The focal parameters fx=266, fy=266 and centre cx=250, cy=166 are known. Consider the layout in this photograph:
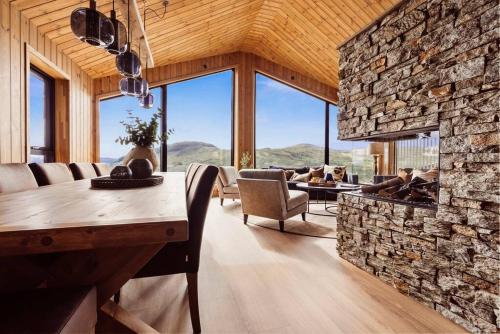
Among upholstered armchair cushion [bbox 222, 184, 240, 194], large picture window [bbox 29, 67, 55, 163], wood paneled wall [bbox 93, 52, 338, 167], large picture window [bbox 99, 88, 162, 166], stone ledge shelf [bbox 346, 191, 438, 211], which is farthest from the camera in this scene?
wood paneled wall [bbox 93, 52, 338, 167]

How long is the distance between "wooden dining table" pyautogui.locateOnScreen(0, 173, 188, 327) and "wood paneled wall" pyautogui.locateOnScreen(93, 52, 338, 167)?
5.62 meters

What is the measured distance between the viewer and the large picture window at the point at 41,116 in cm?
380

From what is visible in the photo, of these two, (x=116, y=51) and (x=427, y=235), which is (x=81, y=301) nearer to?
(x=116, y=51)

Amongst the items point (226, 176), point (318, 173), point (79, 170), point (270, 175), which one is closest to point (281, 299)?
point (270, 175)

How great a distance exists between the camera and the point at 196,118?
7.06 m

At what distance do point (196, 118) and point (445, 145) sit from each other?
613 cm

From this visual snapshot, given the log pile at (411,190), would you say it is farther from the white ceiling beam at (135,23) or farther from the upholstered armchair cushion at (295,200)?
the white ceiling beam at (135,23)

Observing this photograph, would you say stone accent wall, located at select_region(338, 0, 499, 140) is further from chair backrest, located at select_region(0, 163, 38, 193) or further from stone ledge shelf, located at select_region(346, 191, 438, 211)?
chair backrest, located at select_region(0, 163, 38, 193)

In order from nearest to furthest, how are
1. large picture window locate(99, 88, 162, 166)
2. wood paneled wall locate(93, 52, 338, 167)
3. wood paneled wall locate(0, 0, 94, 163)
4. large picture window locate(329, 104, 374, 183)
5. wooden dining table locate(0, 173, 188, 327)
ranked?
wooden dining table locate(0, 173, 188, 327), wood paneled wall locate(0, 0, 94, 163), large picture window locate(99, 88, 162, 166), wood paneled wall locate(93, 52, 338, 167), large picture window locate(329, 104, 374, 183)

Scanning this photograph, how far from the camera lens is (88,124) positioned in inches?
202

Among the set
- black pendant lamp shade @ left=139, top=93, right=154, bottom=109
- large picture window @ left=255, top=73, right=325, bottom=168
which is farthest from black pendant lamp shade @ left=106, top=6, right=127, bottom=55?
large picture window @ left=255, top=73, right=325, bottom=168

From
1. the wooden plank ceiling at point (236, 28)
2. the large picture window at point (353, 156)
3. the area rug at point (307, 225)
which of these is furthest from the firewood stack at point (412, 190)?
the large picture window at point (353, 156)

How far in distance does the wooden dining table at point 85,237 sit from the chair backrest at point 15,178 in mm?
644

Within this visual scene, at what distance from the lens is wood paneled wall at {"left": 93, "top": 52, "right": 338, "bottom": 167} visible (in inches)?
248
